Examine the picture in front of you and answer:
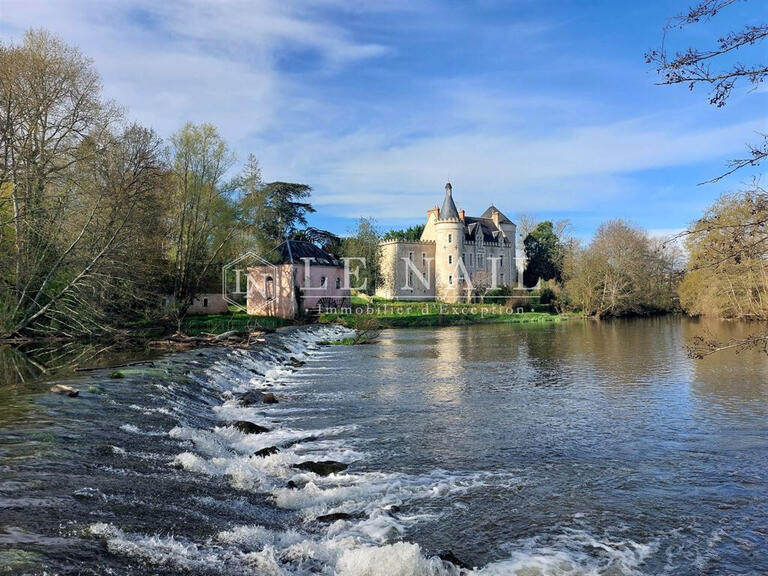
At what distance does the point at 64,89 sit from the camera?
69.2ft

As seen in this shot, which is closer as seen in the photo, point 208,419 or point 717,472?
point 717,472

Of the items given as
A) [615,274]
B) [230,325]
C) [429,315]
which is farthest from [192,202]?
[615,274]

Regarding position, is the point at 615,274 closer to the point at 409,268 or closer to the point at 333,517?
the point at 409,268

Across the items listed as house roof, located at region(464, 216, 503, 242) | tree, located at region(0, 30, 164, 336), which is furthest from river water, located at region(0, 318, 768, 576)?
house roof, located at region(464, 216, 503, 242)

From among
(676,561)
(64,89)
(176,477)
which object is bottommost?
(676,561)

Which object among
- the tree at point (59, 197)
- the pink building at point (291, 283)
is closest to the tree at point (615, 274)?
the pink building at point (291, 283)

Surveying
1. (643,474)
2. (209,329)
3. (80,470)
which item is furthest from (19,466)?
(209,329)

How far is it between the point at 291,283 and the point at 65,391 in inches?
1167

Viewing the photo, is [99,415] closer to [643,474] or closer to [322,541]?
[322,541]

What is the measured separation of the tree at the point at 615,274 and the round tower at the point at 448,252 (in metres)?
13.7

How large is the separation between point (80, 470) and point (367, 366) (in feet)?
46.9

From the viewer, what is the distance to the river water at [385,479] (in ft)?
16.8

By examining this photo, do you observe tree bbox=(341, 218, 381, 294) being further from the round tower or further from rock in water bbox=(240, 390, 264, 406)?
rock in water bbox=(240, 390, 264, 406)

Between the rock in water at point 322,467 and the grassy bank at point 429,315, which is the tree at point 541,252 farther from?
the rock in water at point 322,467
